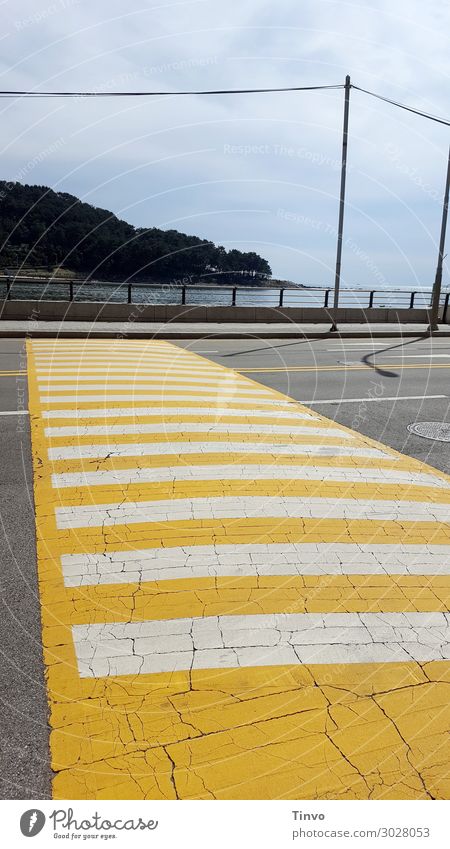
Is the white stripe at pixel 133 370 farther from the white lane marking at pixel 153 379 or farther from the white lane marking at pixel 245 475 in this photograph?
the white lane marking at pixel 245 475

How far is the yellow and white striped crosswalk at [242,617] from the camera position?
2.60 m

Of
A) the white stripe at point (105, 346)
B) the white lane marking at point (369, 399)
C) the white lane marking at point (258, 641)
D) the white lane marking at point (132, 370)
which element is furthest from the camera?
the white stripe at point (105, 346)

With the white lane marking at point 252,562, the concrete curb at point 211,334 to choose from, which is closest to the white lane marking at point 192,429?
the white lane marking at point 252,562

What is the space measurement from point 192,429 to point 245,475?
1833mm

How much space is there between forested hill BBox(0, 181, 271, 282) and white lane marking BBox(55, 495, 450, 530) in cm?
636

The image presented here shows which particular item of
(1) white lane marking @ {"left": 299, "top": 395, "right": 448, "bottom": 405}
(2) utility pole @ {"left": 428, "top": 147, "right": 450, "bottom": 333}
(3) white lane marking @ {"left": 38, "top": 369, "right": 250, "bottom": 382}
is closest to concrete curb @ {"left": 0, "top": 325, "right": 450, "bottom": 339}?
(2) utility pole @ {"left": 428, "top": 147, "right": 450, "bottom": 333}

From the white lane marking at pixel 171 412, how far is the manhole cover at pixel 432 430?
1.36 m

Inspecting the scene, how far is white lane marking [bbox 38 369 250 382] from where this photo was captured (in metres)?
11.0

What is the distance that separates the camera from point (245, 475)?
617 cm

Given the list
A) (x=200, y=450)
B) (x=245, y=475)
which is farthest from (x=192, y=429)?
(x=245, y=475)

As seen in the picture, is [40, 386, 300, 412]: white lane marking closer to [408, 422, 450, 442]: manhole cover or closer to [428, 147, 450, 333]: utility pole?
[408, 422, 450, 442]: manhole cover

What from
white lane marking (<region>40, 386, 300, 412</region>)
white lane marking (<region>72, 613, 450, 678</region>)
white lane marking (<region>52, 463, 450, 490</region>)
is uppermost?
white lane marking (<region>40, 386, 300, 412</region>)

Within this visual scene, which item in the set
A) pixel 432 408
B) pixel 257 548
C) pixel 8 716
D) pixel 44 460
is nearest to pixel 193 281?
pixel 432 408
